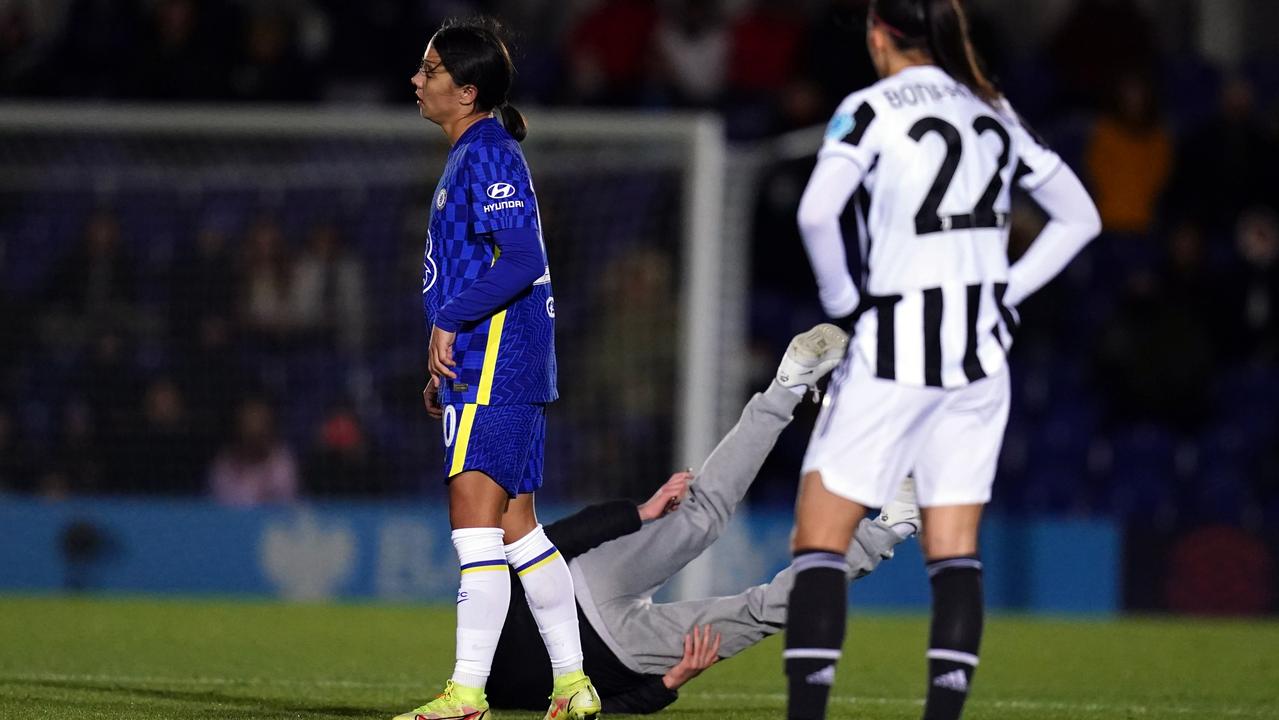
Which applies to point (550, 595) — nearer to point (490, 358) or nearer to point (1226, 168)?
point (490, 358)

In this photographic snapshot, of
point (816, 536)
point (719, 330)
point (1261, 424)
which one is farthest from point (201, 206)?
point (816, 536)

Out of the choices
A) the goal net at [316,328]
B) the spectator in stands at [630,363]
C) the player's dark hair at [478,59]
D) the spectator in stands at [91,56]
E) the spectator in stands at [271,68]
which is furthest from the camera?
the spectator in stands at [91,56]

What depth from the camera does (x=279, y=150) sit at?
12.0 m

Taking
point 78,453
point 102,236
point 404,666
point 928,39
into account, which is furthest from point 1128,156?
point 928,39

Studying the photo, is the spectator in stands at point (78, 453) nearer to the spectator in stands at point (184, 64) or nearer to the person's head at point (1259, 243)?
the spectator in stands at point (184, 64)

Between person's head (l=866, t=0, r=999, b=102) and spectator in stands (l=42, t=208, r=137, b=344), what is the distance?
7.96 m

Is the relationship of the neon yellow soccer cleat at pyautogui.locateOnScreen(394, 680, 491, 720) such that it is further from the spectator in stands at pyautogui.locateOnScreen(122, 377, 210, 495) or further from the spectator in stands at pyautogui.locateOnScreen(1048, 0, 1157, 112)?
the spectator in stands at pyautogui.locateOnScreen(1048, 0, 1157, 112)

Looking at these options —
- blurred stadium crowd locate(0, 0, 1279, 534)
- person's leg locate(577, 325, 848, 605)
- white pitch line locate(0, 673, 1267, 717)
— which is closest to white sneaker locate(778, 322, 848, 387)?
person's leg locate(577, 325, 848, 605)

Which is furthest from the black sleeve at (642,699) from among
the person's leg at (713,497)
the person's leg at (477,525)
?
the person's leg at (477,525)

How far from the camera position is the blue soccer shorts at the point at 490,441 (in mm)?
4480

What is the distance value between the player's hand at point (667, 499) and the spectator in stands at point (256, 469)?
5983 mm

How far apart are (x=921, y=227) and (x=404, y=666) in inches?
142

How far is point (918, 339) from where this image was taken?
3.68 metres

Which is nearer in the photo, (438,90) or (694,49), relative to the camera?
(438,90)
